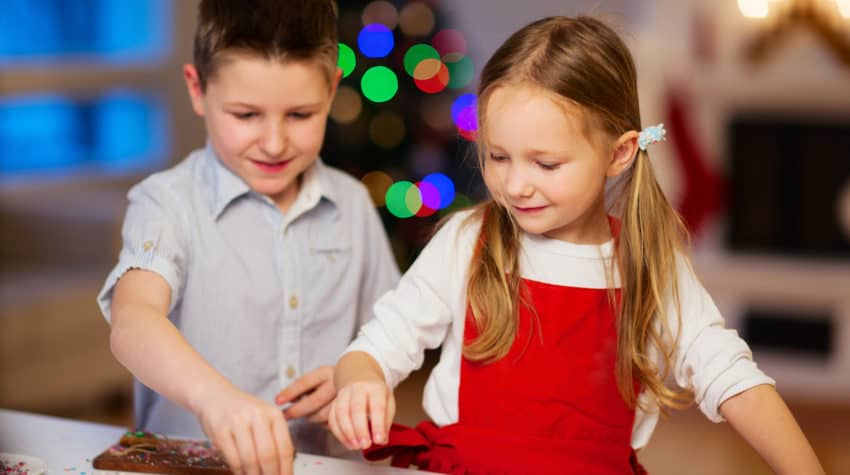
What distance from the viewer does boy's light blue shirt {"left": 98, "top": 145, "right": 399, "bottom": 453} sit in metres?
1.27

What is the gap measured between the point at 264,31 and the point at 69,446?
1.60ft

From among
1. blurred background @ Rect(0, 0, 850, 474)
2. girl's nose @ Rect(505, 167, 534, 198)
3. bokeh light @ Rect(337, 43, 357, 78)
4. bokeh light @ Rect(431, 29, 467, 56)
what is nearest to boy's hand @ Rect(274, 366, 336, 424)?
girl's nose @ Rect(505, 167, 534, 198)

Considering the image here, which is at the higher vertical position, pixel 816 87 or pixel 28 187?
pixel 816 87

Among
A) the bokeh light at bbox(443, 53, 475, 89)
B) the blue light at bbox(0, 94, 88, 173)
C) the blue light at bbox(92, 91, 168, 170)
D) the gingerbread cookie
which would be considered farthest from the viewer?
the blue light at bbox(92, 91, 168, 170)

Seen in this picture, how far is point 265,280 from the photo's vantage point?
4.31ft

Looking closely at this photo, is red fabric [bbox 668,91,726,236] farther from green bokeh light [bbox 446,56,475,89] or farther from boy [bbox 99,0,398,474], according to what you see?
boy [bbox 99,0,398,474]

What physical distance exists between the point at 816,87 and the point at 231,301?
108 inches

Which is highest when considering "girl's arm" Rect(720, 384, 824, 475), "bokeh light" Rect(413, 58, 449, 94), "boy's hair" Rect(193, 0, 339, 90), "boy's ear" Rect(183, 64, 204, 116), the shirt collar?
"boy's hair" Rect(193, 0, 339, 90)

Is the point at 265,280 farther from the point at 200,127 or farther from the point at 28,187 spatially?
the point at 200,127

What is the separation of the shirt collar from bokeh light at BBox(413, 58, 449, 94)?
1.92 m

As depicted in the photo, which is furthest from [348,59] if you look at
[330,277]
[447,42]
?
[330,277]

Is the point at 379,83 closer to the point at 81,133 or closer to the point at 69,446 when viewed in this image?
the point at 81,133

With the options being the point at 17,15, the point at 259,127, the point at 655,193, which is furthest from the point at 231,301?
the point at 17,15

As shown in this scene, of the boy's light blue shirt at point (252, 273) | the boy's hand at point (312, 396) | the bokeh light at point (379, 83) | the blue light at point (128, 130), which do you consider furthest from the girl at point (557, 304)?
the blue light at point (128, 130)
